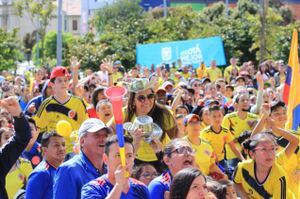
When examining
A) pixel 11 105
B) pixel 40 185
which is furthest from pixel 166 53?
pixel 11 105

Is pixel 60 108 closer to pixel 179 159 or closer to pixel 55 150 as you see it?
pixel 55 150

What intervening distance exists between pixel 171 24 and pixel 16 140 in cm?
3356

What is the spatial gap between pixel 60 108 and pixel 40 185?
3257 millimetres

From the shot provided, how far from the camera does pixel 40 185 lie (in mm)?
6770

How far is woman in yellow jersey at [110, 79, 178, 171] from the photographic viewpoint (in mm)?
8172

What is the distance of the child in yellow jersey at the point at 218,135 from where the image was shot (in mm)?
10938

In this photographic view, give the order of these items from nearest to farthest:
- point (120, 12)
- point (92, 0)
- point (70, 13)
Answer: point (120, 12), point (92, 0), point (70, 13)

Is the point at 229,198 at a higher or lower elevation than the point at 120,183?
lower

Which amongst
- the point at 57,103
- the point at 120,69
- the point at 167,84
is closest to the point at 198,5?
the point at 120,69

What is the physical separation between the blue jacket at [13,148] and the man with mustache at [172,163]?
1.11 m

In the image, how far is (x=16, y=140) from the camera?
619 centimetres

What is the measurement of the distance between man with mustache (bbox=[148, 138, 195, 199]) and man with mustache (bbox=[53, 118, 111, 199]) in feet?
1.53

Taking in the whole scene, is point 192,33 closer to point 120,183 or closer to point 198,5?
point 120,183

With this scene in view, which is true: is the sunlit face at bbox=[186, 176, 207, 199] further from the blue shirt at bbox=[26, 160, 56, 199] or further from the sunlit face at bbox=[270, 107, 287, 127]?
the sunlit face at bbox=[270, 107, 287, 127]
